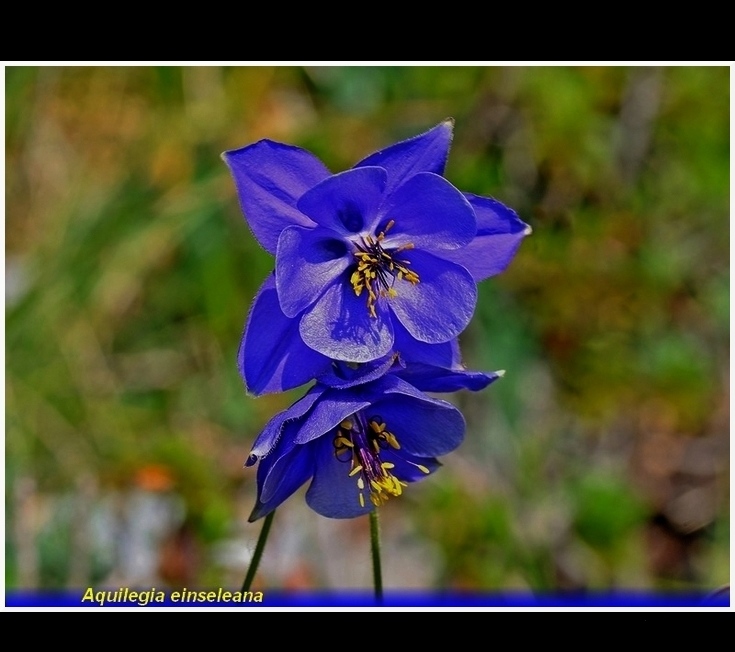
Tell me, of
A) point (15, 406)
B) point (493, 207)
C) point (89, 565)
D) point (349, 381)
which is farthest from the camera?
point (15, 406)

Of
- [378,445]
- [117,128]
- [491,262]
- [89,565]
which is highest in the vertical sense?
[117,128]

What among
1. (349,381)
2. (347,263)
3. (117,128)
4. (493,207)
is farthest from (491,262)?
(117,128)

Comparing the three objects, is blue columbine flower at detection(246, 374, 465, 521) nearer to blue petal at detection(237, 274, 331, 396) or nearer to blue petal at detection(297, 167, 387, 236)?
blue petal at detection(237, 274, 331, 396)

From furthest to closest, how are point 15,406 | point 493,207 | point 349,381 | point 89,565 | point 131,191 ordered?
point 131,191, point 15,406, point 89,565, point 493,207, point 349,381

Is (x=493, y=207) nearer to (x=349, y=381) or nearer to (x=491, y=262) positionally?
(x=491, y=262)

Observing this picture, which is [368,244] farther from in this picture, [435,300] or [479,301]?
[479,301]

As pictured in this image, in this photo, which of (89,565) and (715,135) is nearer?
(89,565)
